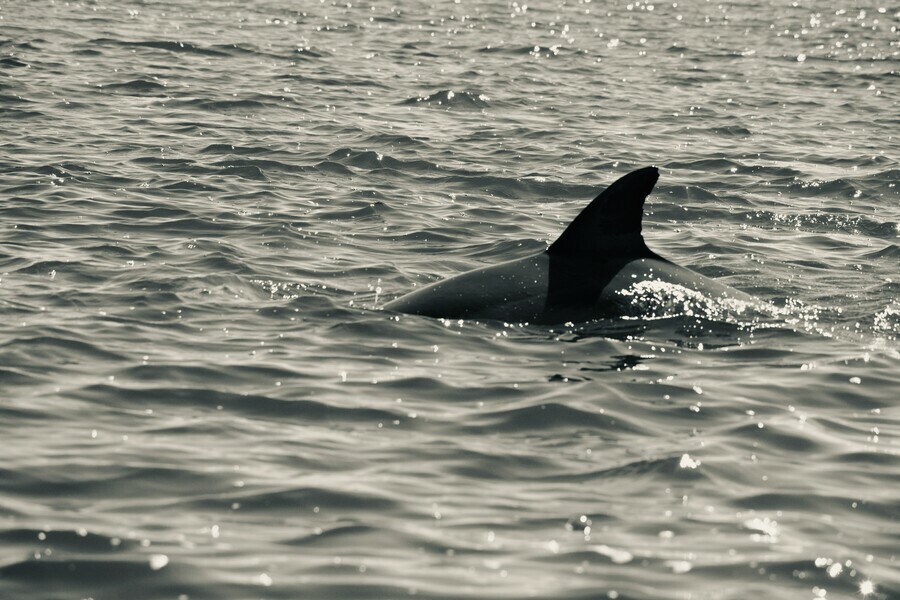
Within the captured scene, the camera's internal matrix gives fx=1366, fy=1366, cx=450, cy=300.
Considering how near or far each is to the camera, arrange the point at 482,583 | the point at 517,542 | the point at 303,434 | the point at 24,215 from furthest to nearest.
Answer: the point at 24,215, the point at 303,434, the point at 517,542, the point at 482,583

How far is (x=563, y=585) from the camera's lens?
659 cm

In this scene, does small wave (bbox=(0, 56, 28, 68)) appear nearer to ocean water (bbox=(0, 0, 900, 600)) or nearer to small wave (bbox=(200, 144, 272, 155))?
ocean water (bbox=(0, 0, 900, 600))

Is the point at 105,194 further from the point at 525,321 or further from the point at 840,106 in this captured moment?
the point at 840,106

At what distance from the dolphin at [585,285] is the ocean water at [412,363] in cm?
22

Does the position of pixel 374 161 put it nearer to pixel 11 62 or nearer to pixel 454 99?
pixel 454 99

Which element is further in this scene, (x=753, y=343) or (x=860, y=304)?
(x=860, y=304)

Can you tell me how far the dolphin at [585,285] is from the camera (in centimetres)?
1146

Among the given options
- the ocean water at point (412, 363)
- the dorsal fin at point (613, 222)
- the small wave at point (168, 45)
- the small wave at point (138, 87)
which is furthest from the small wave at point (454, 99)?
the dorsal fin at point (613, 222)

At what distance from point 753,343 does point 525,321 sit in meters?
1.89

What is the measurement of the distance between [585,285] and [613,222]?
597mm

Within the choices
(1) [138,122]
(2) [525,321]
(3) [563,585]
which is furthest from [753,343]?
(1) [138,122]

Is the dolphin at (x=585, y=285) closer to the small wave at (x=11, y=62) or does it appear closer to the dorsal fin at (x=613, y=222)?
the dorsal fin at (x=613, y=222)

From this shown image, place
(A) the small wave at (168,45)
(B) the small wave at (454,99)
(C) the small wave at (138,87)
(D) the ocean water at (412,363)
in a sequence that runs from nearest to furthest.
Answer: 1. (D) the ocean water at (412,363)
2. (C) the small wave at (138,87)
3. (B) the small wave at (454,99)
4. (A) the small wave at (168,45)

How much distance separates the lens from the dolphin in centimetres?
1146
